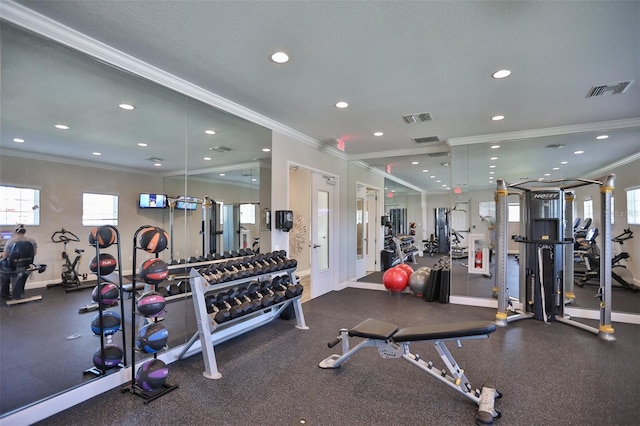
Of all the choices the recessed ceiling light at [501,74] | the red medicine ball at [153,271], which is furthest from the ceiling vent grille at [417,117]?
the red medicine ball at [153,271]

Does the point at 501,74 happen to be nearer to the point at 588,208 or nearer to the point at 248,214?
the point at 248,214

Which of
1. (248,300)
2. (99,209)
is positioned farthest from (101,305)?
(248,300)

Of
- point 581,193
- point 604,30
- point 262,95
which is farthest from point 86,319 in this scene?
point 581,193

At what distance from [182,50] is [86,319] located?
227cm

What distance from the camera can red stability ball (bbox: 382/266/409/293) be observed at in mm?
5849

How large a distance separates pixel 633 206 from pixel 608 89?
7.70ft

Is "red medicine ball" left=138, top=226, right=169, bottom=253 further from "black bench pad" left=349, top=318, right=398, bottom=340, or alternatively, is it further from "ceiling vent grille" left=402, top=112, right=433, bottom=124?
"ceiling vent grille" left=402, top=112, right=433, bottom=124

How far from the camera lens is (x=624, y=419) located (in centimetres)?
219

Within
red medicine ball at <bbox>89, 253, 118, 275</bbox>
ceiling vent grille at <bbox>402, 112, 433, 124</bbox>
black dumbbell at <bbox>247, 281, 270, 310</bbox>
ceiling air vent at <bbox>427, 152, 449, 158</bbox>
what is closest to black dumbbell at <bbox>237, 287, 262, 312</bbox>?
black dumbbell at <bbox>247, 281, 270, 310</bbox>

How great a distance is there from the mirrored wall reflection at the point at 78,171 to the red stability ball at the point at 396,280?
3625 mm

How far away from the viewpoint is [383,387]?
265 cm

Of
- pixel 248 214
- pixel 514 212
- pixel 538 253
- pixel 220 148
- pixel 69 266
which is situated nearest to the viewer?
pixel 69 266

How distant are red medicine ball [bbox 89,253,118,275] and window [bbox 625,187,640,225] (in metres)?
6.35

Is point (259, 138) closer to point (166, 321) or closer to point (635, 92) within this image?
point (166, 321)
